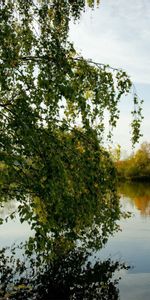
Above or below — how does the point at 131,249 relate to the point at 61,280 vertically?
above

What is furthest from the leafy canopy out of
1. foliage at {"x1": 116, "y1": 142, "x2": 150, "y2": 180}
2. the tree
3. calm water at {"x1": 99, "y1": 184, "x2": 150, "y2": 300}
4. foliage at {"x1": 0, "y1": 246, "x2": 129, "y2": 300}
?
foliage at {"x1": 116, "y1": 142, "x2": 150, "y2": 180}

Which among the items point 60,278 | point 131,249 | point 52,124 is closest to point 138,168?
point 131,249

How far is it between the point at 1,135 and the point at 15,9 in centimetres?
418

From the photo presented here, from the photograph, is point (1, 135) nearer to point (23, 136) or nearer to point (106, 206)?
point (23, 136)

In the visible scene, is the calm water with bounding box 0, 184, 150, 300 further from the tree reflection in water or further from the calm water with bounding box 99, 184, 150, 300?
Result: the tree reflection in water

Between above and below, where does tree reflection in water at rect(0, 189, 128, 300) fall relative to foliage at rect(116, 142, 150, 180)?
below

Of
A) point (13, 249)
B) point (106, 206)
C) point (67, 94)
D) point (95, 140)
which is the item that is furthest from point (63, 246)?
point (13, 249)

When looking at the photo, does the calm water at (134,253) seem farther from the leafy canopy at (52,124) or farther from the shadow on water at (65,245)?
the leafy canopy at (52,124)

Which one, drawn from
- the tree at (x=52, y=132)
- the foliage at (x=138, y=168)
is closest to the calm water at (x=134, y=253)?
the tree at (x=52, y=132)

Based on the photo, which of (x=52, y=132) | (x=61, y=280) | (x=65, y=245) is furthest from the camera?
(x=61, y=280)

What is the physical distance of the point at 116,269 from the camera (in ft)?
68.1

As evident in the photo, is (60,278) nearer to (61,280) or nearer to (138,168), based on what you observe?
(61,280)

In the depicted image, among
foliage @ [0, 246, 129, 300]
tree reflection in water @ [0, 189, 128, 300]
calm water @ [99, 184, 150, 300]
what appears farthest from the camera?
calm water @ [99, 184, 150, 300]

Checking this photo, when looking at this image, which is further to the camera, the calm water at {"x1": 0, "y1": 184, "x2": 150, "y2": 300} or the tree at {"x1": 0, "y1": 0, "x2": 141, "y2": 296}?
the calm water at {"x1": 0, "y1": 184, "x2": 150, "y2": 300}
